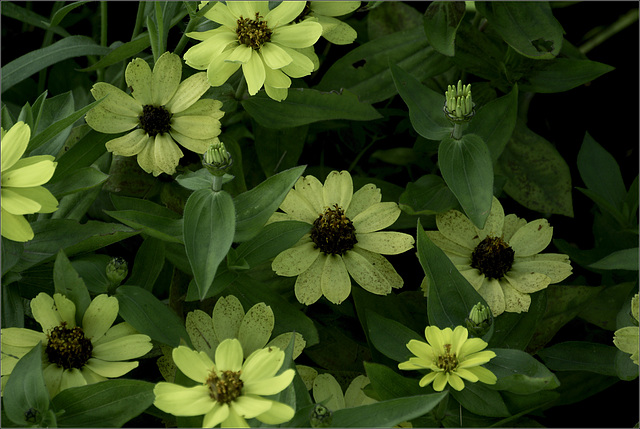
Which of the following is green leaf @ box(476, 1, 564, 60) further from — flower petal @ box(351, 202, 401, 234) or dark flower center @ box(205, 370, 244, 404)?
dark flower center @ box(205, 370, 244, 404)

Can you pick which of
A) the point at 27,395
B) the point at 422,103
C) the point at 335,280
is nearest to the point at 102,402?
the point at 27,395

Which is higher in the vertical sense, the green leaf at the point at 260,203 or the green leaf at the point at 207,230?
the green leaf at the point at 260,203

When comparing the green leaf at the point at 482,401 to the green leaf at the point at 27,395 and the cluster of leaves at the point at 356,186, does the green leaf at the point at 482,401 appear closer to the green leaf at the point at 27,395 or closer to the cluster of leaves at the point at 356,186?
the cluster of leaves at the point at 356,186

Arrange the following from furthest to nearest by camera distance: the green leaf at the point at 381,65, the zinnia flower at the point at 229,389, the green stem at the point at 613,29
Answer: the green stem at the point at 613,29
the green leaf at the point at 381,65
the zinnia flower at the point at 229,389

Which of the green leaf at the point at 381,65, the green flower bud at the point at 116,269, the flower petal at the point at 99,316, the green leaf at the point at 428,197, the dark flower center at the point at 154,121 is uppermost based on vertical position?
the green leaf at the point at 381,65

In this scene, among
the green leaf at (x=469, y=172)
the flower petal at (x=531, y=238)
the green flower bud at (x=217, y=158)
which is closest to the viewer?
the green flower bud at (x=217, y=158)

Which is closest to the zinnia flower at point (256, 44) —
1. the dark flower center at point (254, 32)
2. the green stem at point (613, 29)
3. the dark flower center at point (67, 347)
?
the dark flower center at point (254, 32)

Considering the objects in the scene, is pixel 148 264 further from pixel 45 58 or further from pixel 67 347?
pixel 45 58
